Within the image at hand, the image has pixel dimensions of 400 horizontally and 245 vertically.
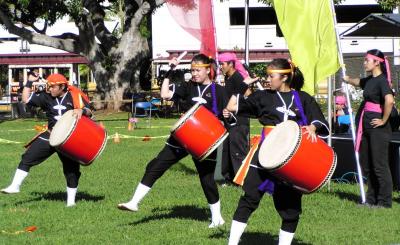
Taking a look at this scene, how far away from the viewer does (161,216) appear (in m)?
8.30

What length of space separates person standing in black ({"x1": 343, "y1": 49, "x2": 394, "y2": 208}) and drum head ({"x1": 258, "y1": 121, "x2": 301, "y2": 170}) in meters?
2.90

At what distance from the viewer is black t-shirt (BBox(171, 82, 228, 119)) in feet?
24.6

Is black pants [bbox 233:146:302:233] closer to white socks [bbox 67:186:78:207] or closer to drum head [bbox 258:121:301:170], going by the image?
drum head [bbox 258:121:301:170]

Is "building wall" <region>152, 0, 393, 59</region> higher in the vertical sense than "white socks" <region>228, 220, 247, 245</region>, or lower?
higher

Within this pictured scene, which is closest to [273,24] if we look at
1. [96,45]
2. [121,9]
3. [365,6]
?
[365,6]

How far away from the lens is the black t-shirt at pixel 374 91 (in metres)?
8.38

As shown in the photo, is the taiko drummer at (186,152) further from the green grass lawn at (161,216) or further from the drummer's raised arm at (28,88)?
the drummer's raised arm at (28,88)

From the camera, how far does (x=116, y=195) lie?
991 centimetres

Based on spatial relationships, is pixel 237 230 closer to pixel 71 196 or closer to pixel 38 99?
pixel 71 196

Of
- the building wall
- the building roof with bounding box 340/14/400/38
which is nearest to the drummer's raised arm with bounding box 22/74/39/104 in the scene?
the building roof with bounding box 340/14/400/38

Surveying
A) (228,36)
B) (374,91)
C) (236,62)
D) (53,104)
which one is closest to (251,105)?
(374,91)

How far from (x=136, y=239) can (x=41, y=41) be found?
24335mm

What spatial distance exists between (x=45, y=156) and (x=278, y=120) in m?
4.31

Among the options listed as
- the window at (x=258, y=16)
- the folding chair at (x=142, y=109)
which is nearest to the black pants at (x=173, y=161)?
the folding chair at (x=142, y=109)
